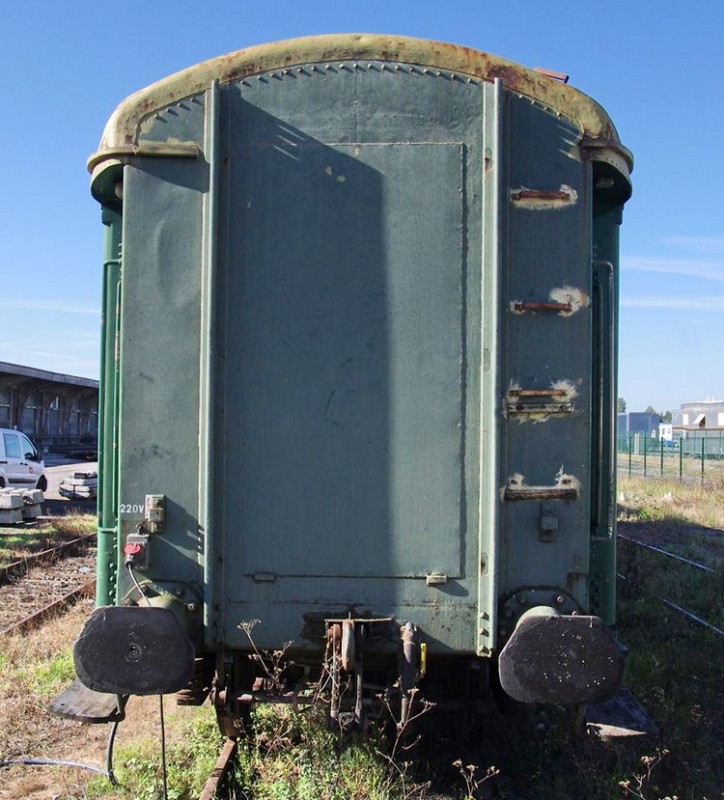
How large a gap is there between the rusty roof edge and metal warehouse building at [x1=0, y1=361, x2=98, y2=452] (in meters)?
25.1

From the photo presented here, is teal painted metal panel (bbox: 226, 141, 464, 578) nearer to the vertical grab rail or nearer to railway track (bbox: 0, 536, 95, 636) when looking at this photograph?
the vertical grab rail

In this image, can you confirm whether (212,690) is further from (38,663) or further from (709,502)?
(709,502)

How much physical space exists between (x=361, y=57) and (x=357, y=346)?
4.54 ft

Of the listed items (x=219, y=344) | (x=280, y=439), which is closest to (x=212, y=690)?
(x=280, y=439)

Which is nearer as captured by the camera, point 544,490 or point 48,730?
point 544,490

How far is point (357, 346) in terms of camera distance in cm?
391

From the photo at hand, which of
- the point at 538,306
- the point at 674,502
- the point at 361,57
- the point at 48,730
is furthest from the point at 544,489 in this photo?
the point at 674,502

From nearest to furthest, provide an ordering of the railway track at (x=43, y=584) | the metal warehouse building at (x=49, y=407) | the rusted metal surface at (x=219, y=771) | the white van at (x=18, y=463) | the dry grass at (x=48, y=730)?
1. the rusted metal surface at (x=219, y=771)
2. the dry grass at (x=48, y=730)
3. the railway track at (x=43, y=584)
4. the white van at (x=18, y=463)
5. the metal warehouse building at (x=49, y=407)

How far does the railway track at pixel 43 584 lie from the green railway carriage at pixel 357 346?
17.3ft

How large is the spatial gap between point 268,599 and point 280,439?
0.76m

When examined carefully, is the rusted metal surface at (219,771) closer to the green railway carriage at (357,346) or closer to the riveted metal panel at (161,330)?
the green railway carriage at (357,346)

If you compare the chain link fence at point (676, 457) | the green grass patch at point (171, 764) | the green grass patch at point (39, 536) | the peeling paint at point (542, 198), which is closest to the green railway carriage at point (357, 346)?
the peeling paint at point (542, 198)

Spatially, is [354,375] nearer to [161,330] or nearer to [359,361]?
[359,361]

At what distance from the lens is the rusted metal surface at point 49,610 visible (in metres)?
8.29
